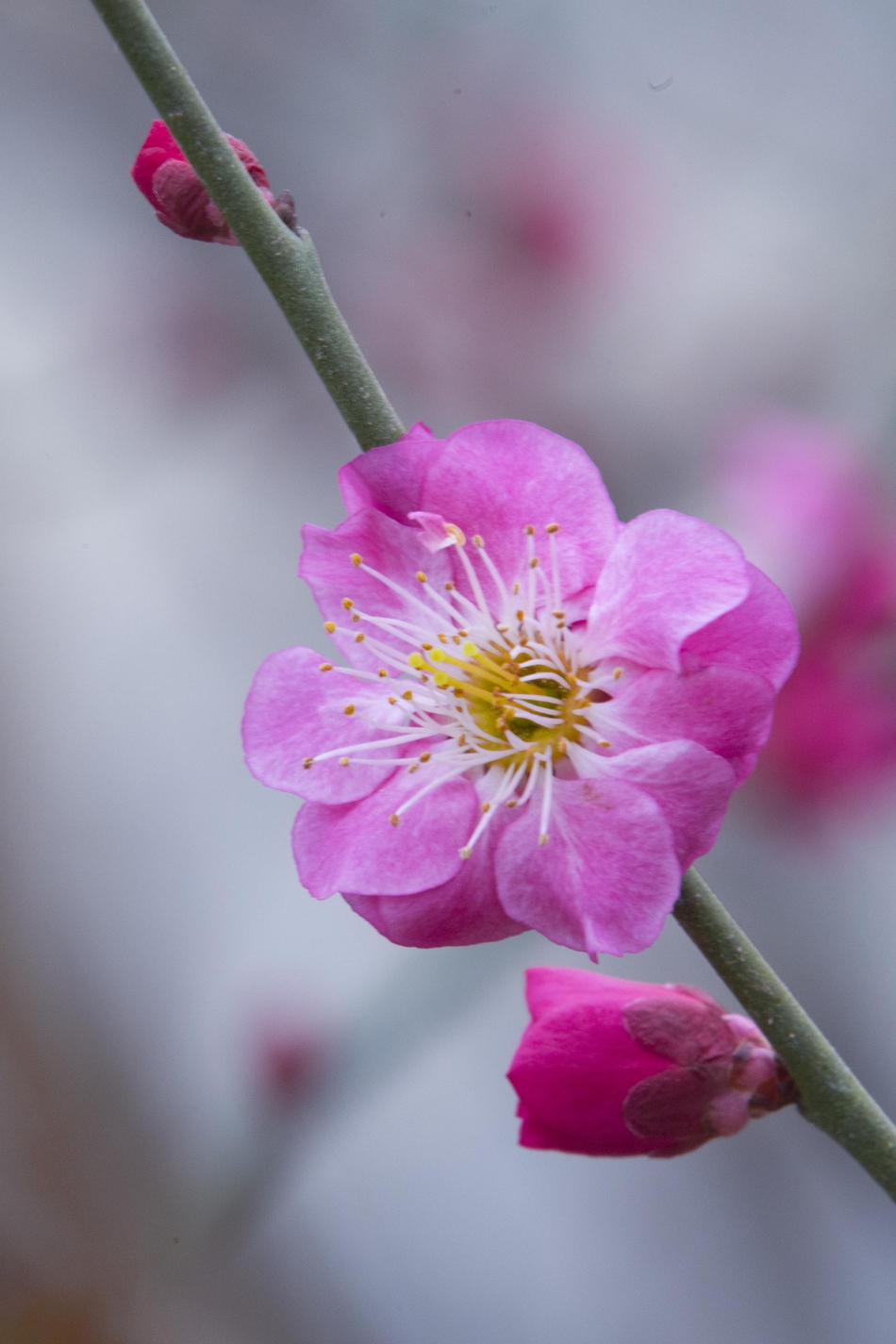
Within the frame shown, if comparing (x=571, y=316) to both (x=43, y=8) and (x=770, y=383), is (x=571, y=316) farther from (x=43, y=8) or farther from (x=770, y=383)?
(x=43, y=8)

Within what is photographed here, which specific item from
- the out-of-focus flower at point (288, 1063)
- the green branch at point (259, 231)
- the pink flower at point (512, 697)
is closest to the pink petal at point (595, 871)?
the pink flower at point (512, 697)

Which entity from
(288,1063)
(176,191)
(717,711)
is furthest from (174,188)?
(288,1063)

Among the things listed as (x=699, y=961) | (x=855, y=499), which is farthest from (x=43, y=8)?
(x=699, y=961)

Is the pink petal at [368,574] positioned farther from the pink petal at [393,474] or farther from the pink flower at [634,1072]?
the pink flower at [634,1072]

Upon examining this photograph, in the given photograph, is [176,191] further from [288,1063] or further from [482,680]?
[288,1063]

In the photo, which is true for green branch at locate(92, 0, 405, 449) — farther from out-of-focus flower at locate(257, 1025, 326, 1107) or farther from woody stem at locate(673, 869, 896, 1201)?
out-of-focus flower at locate(257, 1025, 326, 1107)

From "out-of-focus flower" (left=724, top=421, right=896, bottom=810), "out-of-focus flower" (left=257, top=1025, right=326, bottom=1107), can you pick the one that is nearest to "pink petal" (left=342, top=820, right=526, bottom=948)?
"out-of-focus flower" (left=724, top=421, right=896, bottom=810)

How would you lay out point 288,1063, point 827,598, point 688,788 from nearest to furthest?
point 688,788, point 827,598, point 288,1063
